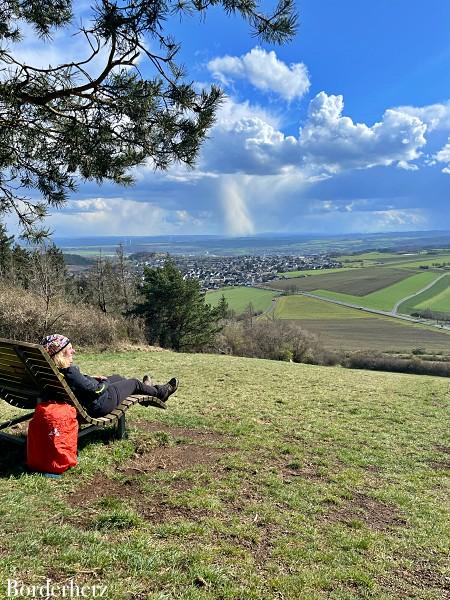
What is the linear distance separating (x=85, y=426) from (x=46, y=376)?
1.01 meters

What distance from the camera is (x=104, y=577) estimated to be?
9.11 feet

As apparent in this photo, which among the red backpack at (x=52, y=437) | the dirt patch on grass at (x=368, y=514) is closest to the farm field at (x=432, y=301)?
the dirt patch on grass at (x=368, y=514)

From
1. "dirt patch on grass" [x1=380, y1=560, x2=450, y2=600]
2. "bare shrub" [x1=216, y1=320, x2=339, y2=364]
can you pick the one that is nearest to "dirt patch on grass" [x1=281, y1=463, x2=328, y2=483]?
"dirt patch on grass" [x1=380, y1=560, x2=450, y2=600]

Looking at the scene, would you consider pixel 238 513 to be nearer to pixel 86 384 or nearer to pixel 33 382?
pixel 86 384

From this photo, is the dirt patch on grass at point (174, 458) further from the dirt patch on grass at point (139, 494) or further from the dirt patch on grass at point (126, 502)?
the dirt patch on grass at point (126, 502)

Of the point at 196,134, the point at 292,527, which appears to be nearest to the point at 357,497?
the point at 292,527

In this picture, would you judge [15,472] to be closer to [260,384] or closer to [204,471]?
[204,471]

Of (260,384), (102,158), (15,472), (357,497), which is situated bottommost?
(260,384)

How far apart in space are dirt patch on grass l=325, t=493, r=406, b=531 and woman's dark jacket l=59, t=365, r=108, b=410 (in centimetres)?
255

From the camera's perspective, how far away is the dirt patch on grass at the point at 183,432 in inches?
234

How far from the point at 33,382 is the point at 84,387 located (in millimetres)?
526

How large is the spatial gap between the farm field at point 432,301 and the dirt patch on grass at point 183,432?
64003mm

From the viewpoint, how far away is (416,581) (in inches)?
123

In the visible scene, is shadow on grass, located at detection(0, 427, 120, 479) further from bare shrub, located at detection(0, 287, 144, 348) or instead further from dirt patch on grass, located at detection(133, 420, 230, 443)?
bare shrub, located at detection(0, 287, 144, 348)
